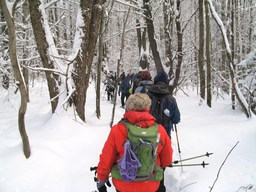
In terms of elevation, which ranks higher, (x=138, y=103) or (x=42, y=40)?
(x=42, y=40)

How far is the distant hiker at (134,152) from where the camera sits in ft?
9.29

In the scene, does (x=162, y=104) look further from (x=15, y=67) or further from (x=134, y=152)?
(x=15, y=67)

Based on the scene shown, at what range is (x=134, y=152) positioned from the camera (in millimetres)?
2832

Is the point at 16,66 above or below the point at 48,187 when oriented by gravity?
above

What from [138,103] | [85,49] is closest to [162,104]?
[138,103]

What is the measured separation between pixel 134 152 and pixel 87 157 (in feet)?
11.1

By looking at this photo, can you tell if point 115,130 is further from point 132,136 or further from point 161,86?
point 161,86

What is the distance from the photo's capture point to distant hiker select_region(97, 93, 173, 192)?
A: 2.83m

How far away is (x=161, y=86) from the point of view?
489cm

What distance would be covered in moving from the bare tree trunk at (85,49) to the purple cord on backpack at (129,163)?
4.75 meters

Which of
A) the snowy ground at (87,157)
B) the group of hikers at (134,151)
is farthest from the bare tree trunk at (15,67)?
the group of hikers at (134,151)

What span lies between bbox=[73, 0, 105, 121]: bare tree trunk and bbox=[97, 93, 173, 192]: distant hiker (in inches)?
180

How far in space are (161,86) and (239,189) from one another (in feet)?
6.70

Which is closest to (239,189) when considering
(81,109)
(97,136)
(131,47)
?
(97,136)
